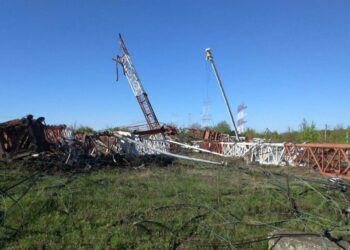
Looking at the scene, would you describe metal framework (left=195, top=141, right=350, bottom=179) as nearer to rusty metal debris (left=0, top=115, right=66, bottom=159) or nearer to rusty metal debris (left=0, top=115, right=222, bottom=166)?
rusty metal debris (left=0, top=115, right=222, bottom=166)

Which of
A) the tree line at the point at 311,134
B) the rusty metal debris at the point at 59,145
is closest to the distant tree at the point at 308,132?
the tree line at the point at 311,134

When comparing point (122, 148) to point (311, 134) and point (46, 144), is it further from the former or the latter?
point (311, 134)

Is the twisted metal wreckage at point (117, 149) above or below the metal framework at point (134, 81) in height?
below

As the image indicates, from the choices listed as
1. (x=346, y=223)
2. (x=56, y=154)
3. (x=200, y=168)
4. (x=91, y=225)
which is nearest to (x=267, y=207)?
(x=346, y=223)

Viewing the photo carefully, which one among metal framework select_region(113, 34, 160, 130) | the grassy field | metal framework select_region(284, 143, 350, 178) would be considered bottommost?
the grassy field

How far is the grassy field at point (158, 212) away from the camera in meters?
4.98

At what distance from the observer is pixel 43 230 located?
5.20 m

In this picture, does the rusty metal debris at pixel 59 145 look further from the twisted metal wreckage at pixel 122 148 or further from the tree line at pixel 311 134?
the tree line at pixel 311 134

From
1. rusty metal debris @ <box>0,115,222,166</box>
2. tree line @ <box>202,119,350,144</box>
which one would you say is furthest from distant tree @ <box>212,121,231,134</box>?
rusty metal debris @ <box>0,115,222,166</box>

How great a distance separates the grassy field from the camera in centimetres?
498

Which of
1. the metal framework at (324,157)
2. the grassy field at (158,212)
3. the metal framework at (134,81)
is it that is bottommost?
the grassy field at (158,212)

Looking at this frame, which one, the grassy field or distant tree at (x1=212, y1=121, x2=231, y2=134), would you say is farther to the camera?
distant tree at (x1=212, y1=121, x2=231, y2=134)

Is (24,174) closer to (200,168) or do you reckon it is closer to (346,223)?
(200,168)

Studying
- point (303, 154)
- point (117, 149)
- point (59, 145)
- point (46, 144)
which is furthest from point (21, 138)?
point (303, 154)
